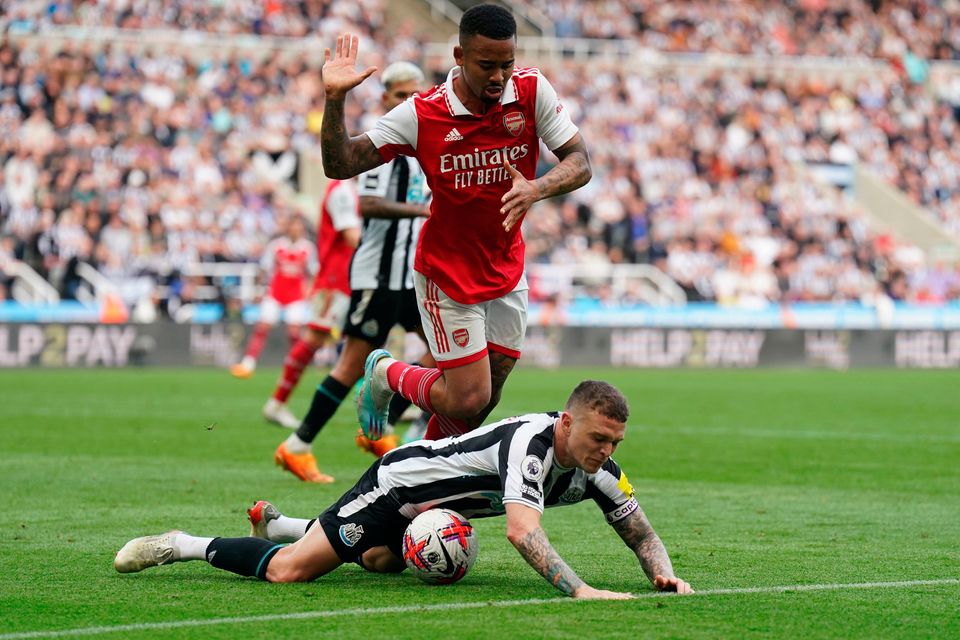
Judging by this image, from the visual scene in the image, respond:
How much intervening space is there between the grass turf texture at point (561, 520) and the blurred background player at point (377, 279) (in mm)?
396

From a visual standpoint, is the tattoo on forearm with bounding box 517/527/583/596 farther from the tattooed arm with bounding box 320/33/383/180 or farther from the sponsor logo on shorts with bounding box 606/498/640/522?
the tattooed arm with bounding box 320/33/383/180

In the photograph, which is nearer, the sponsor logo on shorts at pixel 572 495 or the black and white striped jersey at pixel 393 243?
the sponsor logo on shorts at pixel 572 495

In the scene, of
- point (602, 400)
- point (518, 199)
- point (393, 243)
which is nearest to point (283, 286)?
point (393, 243)

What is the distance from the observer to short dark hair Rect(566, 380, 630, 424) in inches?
218

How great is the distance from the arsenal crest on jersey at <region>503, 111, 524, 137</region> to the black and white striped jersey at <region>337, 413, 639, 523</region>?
57.2 inches

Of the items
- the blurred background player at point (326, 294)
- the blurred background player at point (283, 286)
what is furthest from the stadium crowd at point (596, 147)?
the blurred background player at point (326, 294)

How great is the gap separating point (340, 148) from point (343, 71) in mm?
346

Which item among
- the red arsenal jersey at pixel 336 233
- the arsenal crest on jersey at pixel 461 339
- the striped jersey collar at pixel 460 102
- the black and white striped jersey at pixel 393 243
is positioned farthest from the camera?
the red arsenal jersey at pixel 336 233

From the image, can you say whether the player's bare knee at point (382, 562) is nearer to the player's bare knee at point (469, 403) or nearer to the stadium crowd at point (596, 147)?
the player's bare knee at point (469, 403)

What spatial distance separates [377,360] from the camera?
7.77m

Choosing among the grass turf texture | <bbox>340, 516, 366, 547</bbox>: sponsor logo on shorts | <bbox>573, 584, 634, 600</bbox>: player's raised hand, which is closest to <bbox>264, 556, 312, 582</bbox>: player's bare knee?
the grass turf texture

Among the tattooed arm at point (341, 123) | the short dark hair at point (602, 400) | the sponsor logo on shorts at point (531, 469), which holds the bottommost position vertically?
the sponsor logo on shorts at point (531, 469)

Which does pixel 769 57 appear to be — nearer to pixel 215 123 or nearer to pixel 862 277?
pixel 862 277

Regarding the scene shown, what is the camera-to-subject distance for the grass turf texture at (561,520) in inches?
205
